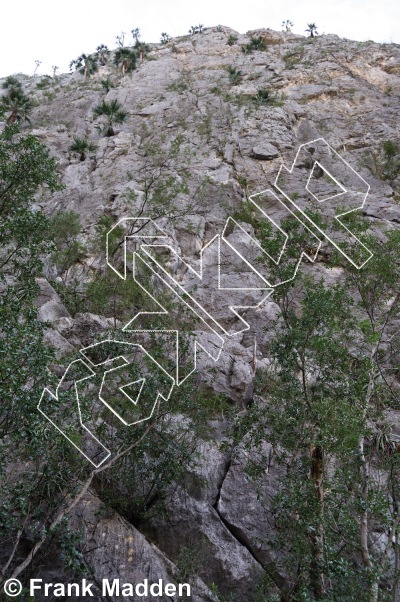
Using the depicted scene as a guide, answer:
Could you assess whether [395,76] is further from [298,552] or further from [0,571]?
[0,571]

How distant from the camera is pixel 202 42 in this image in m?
37.3

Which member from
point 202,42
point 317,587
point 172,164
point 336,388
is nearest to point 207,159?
point 172,164

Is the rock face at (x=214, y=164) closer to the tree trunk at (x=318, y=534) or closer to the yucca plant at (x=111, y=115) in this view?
the yucca plant at (x=111, y=115)

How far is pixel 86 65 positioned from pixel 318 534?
4312 cm

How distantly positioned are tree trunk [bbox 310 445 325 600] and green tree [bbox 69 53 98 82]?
3991 centimetres

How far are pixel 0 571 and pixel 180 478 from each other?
3.46 meters

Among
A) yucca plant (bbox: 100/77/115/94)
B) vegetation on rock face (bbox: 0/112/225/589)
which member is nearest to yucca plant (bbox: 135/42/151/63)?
yucca plant (bbox: 100/77/115/94)

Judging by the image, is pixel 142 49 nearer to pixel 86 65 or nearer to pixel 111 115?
pixel 86 65

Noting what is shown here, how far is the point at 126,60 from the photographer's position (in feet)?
115

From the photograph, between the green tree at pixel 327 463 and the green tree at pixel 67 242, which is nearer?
the green tree at pixel 327 463

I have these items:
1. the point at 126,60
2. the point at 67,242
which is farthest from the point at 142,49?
the point at 67,242

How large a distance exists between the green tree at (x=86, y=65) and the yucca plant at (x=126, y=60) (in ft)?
8.77

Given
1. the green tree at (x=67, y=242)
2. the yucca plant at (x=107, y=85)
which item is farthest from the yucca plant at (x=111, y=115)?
the green tree at (x=67, y=242)

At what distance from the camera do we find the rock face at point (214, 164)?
744cm
